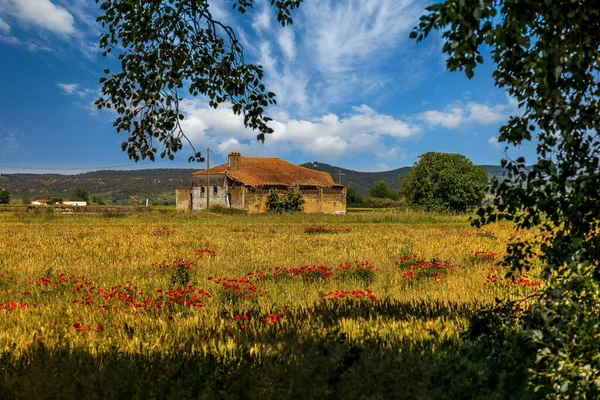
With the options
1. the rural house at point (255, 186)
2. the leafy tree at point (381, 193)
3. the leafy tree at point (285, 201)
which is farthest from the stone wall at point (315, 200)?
the leafy tree at point (381, 193)

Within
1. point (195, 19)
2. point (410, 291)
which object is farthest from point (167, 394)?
point (410, 291)

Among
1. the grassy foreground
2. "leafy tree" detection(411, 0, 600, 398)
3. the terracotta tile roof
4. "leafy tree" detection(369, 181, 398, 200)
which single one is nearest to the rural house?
the terracotta tile roof

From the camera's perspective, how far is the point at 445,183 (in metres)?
71.4

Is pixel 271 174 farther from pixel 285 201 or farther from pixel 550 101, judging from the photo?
pixel 550 101

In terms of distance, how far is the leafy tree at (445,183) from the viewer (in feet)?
232

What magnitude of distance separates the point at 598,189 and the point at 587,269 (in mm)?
735

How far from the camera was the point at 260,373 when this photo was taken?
13.1ft

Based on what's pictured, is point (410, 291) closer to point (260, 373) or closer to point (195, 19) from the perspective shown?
point (260, 373)

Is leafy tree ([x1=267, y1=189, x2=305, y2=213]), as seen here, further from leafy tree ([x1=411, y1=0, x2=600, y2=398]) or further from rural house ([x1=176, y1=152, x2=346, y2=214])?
leafy tree ([x1=411, y1=0, x2=600, y2=398])

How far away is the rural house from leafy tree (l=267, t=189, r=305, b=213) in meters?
0.93

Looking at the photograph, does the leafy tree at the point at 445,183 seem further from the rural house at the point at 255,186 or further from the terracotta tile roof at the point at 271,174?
the terracotta tile roof at the point at 271,174

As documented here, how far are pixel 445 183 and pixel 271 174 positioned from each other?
28434mm

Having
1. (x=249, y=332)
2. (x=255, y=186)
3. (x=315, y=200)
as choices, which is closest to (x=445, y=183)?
(x=315, y=200)

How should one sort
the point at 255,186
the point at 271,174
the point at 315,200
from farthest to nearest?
the point at 271,174
the point at 315,200
the point at 255,186
